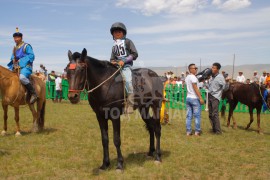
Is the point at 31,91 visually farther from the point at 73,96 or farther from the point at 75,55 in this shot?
the point at 73,96

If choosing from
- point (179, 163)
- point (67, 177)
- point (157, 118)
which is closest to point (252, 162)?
point (179, 163)

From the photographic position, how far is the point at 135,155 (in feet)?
23.5

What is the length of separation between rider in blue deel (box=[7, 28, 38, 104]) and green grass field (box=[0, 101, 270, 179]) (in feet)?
5.26

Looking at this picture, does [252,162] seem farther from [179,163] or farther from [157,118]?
[157,118]

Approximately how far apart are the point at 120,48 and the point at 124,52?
126 mm

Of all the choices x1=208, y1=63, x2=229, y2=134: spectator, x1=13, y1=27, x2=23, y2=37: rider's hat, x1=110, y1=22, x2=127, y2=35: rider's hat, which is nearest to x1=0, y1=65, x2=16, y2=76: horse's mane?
x1=13, y1=27, x2=23, y2=37: rider's hat

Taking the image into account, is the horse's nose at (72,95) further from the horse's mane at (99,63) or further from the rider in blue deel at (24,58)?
the rider in blue deel at (24,58)

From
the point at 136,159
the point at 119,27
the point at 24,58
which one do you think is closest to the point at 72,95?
the point at 119,27

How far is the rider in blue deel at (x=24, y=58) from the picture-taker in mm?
9172

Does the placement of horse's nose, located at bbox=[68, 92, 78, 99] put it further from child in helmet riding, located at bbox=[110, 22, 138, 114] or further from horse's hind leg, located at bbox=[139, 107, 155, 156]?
horse's hind leg, located at bbox=[139, 107, 155, 156]

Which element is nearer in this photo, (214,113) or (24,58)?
(24,58)

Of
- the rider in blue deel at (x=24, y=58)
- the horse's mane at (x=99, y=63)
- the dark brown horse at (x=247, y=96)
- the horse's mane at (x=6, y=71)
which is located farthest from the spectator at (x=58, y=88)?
the horse's mane at (x=99, y=63)

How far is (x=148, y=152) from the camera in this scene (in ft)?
23.6

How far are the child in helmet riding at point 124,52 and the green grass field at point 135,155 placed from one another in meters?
1.50
